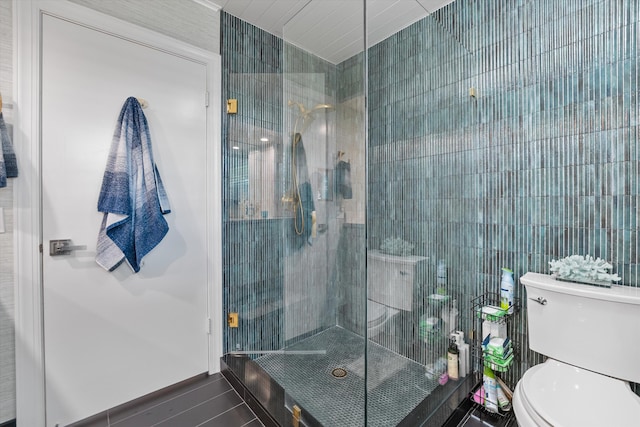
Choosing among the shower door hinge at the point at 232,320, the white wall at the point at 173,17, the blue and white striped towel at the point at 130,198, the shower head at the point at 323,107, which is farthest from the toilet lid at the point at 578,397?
the white wall at the point at 173,17

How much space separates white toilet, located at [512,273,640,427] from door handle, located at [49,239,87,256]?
2219 mm

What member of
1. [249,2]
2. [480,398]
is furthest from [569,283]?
[249,2]

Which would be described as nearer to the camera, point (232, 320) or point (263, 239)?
point (232, 320)

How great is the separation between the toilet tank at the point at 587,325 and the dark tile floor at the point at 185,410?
1.53m

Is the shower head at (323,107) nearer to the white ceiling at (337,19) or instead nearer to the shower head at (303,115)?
the shower head at (303,115)

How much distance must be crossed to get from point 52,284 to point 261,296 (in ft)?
3.95

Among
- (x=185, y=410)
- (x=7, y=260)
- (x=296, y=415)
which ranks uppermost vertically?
(x=7, y=260)

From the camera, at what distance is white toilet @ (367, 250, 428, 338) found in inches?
54.6

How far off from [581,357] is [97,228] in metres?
2.50

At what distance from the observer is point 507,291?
5.16 feet

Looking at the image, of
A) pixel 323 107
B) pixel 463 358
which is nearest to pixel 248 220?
pixel 323 107

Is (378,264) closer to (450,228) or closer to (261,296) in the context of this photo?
(450,228)

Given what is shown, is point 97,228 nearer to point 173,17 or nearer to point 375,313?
point 173,17

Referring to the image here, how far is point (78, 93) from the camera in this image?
5.00 feet
